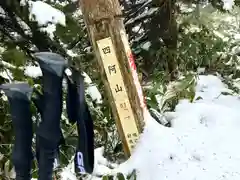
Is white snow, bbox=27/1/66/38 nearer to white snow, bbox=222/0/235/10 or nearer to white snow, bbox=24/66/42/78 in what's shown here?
white snow, bbox=24/66/42/78

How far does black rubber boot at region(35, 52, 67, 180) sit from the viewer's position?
152 centimetres

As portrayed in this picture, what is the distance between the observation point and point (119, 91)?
2393 millimetres

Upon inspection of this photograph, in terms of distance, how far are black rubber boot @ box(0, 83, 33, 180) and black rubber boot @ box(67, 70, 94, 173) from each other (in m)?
0.18

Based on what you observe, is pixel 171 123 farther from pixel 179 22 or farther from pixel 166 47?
pixel 179 22

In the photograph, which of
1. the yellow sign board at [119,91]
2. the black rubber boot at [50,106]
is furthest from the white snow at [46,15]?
the black rubber boot at [50,106]

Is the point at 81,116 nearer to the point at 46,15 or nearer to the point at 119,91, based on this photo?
the point at 119,91

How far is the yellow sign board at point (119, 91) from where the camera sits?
2344mm

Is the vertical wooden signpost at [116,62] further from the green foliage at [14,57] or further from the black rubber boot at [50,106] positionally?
the black rubber boot at [50,106]

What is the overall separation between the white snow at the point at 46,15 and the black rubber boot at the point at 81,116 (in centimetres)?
84

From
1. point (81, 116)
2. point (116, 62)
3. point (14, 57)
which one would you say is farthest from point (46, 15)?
point (81, 116)

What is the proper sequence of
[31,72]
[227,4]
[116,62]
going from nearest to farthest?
[116,62] < [31,72] < [227,4]

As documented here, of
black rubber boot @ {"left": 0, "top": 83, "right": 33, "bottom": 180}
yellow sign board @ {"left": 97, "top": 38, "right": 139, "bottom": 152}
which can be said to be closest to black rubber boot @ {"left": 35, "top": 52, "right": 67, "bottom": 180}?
black rubber boot @ {"left": 0, "top": 83, "right": 33, "bottom": 180}

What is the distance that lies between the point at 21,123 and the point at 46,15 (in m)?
1.01

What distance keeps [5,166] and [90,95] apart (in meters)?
0.75
